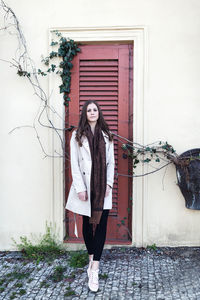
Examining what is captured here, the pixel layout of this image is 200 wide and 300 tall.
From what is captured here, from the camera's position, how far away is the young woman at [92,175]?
3189 mm

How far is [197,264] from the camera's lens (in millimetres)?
3572

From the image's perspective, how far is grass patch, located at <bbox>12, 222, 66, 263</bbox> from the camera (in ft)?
13.0

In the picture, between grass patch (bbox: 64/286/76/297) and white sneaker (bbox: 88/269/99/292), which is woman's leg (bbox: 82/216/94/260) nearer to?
white sneaker (bbox: 88/269/99/292)

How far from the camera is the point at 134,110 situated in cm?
391

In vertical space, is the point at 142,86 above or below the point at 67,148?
above

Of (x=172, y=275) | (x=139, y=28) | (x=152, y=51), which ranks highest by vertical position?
(x=139, y=28)

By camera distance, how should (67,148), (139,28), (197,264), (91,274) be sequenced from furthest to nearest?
(67,148)
(139,28)
(197,264)
(91,274)

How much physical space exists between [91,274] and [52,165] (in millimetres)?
1496

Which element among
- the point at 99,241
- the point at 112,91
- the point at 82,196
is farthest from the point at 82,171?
the point at 112,91

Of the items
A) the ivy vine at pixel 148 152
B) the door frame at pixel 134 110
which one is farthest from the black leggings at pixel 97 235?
the ivy vine at pixel 148 152

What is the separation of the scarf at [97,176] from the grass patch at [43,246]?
1045 mm

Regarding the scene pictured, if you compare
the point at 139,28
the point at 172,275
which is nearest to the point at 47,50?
the point at 139,28

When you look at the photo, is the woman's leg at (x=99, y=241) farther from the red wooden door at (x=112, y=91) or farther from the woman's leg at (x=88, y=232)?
the red wooden door at (x=112, y=91)

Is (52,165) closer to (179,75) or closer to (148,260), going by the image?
(148,260)
